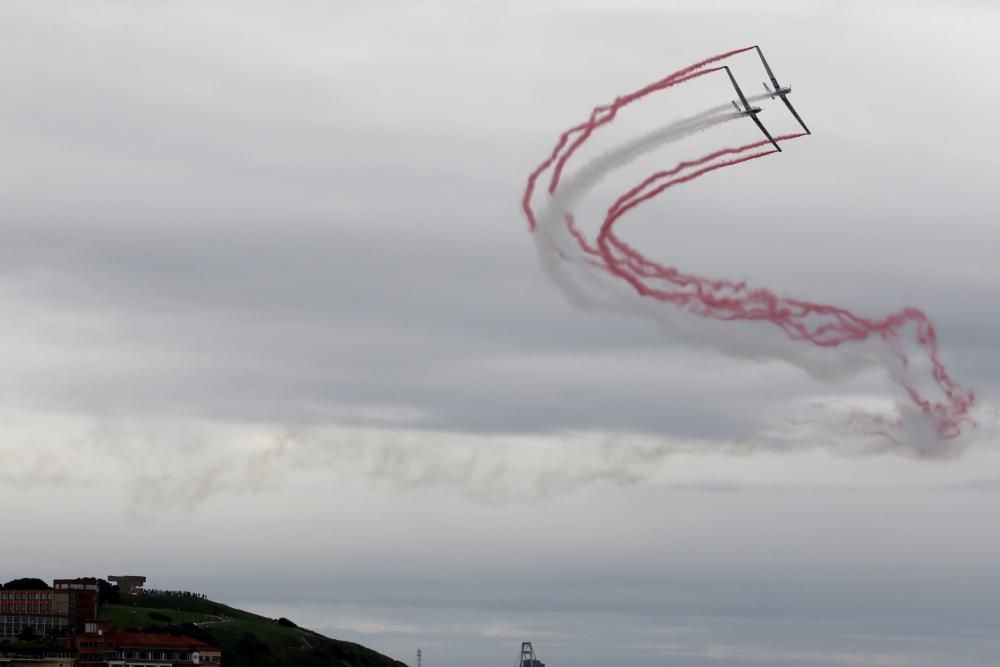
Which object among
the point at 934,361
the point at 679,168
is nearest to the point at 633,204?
the point at 679,168

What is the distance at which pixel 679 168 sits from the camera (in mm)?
177750

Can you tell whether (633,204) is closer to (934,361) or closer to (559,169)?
(559,169)

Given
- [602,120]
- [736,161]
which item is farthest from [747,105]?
[602,120]

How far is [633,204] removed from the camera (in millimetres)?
177125

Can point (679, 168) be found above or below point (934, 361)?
above

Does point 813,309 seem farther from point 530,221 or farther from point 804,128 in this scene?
point 530,221

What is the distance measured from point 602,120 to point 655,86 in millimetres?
6046

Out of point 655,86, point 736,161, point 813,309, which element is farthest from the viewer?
point 813,309

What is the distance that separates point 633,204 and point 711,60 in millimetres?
16227

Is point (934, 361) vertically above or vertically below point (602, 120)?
below

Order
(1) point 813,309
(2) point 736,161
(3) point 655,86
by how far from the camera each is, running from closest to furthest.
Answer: (3) point 655,86, (2) point 736,161, (1) point 813,309

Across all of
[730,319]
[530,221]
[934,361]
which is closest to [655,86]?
[530,221]

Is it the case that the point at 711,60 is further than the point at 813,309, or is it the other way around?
the point at 813,309

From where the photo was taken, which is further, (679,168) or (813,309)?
(813,309)
